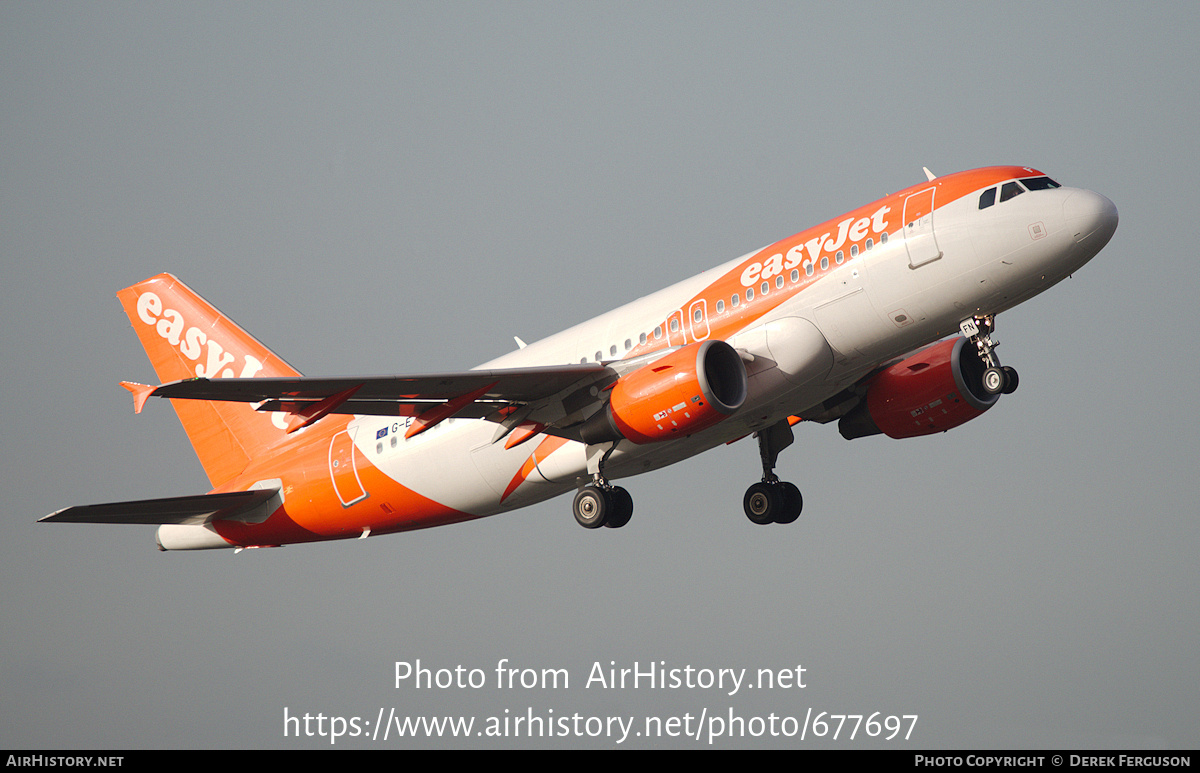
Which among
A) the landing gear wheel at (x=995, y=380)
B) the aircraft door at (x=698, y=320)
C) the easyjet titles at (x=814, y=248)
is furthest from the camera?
the aircraft door at (x=698, y=320)

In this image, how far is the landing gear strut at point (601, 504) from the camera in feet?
88.6

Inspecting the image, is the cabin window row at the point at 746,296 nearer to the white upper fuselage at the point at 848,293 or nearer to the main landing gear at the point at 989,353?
the white upper fuselage at the point at 848,293

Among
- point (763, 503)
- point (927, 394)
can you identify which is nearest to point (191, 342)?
point (763, 503)

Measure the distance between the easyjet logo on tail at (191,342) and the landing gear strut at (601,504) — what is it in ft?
38.7

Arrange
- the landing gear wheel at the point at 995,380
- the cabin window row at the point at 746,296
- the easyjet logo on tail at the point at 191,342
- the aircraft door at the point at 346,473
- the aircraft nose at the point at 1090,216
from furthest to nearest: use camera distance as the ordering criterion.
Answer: the easyjet logo on tail at the point at 191,342, the aircraft door at the point at 346,473, the landing gear wheel at the point at 995,380, the cabin window row at the point at 746,296, the aircraft nose at the point at 1090,216

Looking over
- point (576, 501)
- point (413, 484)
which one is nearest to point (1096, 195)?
point (576, 501)

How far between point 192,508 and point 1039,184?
2156 centimetres

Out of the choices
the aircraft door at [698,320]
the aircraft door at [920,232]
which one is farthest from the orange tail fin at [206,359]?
the aircraft door at [920,232]

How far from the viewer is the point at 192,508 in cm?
3084

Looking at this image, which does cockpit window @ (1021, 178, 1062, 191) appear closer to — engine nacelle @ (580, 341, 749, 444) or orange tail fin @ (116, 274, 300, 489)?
engine nacelle @ (580, 341, 749, 444)

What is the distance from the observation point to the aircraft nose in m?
23.2

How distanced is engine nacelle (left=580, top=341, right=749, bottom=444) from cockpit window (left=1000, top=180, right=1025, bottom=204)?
610 cm

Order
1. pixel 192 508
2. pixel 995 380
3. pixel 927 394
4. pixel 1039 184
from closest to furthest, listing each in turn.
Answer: pixel 1039 184
pixel 995 380
pixel 927 394
pixel 192 508

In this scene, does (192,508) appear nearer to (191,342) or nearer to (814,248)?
(191,342)
